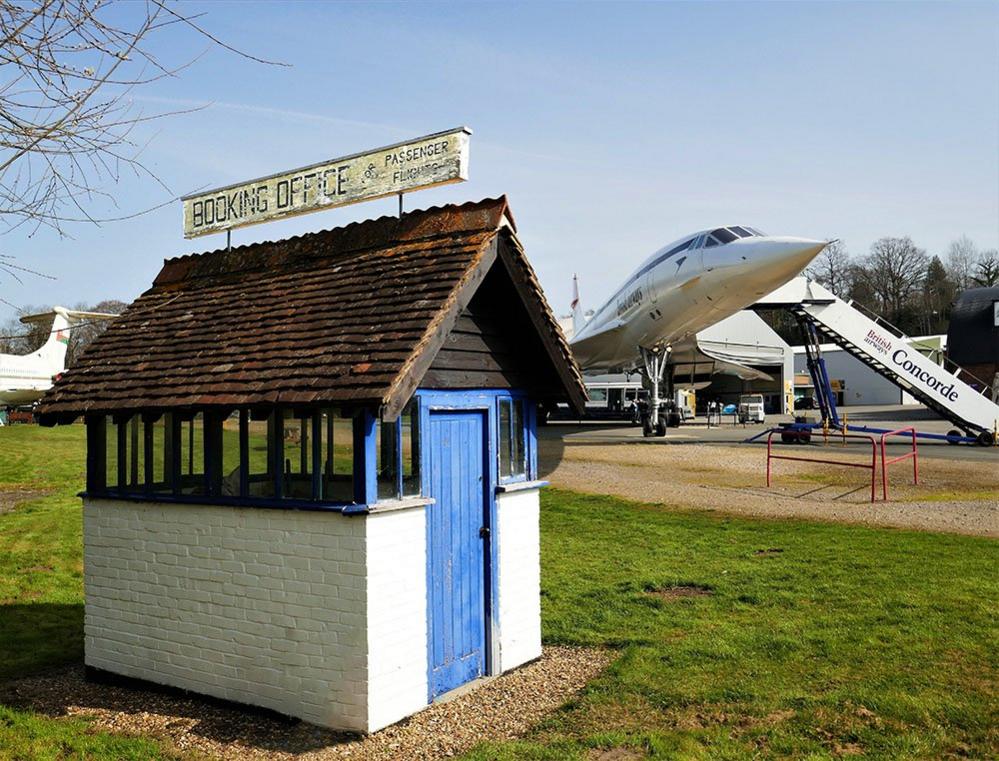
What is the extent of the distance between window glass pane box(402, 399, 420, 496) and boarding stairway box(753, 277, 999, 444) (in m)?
30.2

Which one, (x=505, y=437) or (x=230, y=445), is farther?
(x=505, y=437)

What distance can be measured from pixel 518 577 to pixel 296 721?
2440mm

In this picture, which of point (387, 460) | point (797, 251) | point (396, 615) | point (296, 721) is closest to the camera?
point (396, 615)

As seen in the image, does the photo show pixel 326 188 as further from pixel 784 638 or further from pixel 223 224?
pixel 784 638

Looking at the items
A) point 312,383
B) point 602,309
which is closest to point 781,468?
point 602,309

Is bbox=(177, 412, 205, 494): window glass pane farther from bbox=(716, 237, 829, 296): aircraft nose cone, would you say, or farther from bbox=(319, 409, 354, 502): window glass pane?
bbox=(716, 237, 829, 296): aircraft nose cone

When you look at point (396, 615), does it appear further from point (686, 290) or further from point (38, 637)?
point (686, 290)

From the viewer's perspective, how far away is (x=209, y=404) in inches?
270

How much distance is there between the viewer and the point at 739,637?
346 inches

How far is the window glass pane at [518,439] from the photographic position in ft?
27.3

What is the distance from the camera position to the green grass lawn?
6.23m

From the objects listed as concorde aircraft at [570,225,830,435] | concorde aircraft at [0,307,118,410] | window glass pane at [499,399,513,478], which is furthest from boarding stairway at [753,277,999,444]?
concorde aircraft at [0,307,118,410]

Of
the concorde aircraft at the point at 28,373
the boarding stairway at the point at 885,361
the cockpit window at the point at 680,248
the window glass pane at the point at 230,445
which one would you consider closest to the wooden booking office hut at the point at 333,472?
the window glass pane at the point at 230,445

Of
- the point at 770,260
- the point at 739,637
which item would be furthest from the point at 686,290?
the point at 739,637
